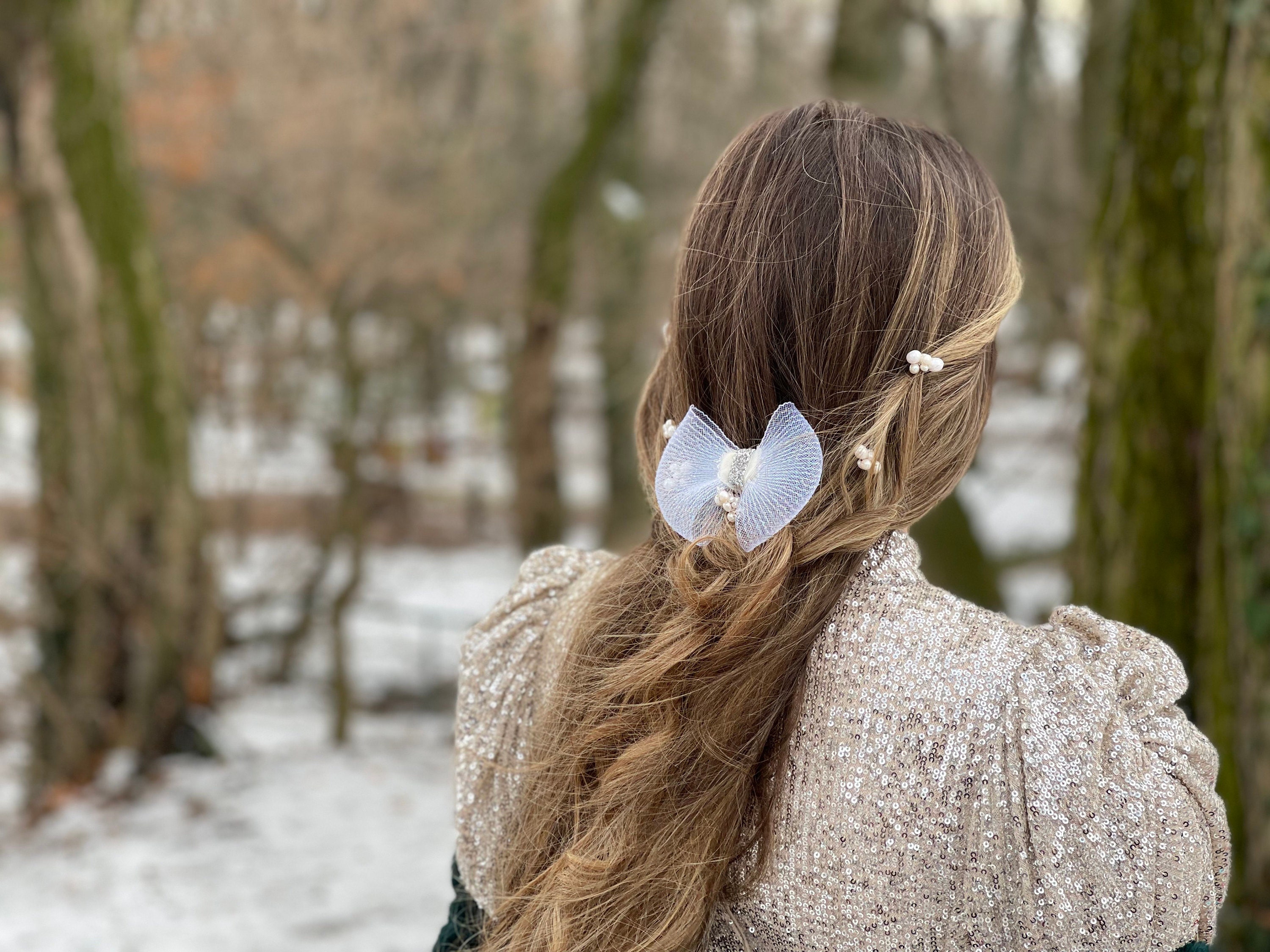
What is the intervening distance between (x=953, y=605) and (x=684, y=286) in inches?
15.8

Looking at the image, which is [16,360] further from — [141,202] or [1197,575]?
[1197,575]

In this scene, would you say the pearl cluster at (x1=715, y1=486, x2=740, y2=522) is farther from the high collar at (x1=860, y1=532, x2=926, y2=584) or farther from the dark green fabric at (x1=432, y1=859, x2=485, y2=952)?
the dark green fabric at (x1=432, y1=859, x2=485, y2=952)

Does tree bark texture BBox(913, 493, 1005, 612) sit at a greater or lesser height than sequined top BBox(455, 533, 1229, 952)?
lesser

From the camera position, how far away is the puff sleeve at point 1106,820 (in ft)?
3.22

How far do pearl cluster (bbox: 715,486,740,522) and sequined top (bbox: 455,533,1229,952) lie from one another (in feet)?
0.43

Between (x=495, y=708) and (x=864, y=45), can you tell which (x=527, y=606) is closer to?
(x=495, y=708)

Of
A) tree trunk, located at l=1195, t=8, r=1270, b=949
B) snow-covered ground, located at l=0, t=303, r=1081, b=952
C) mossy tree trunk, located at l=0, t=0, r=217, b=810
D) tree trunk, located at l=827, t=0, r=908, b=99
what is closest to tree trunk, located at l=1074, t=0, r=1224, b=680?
tree trunk, located at l=1195, t=8, r=1270, b=949

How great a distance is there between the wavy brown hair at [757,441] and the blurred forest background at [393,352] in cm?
16

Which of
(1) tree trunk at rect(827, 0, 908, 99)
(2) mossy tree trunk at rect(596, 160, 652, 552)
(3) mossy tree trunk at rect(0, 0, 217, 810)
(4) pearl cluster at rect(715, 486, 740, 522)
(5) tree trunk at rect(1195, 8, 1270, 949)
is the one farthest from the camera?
(2) mossy tree trunk at rect(596, 160, 652, 552)

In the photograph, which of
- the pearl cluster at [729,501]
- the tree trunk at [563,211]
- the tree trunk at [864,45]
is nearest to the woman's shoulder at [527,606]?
the pearl cluster at [729,501]

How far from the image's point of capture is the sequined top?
0.99 m

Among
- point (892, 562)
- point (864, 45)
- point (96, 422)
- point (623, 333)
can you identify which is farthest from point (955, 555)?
point (892, 562)

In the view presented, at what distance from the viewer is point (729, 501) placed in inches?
42.8

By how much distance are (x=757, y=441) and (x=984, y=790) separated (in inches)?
14.9
